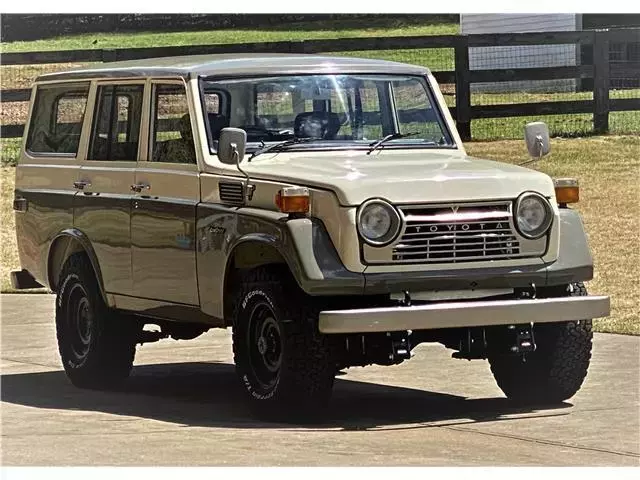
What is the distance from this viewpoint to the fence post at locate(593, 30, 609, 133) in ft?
84.0

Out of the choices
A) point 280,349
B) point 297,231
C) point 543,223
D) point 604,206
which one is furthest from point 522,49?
point 297,231

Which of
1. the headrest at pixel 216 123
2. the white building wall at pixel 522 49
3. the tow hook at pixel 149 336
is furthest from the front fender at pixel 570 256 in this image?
the white building wall at pixel 522 49

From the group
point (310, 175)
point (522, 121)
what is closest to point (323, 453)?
point (310, 175)

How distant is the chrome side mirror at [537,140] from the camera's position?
1018cm

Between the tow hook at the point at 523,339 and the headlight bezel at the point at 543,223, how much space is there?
A: 475 mm

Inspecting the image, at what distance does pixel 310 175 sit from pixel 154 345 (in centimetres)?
421

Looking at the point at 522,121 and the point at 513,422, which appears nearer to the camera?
the point at 513,422

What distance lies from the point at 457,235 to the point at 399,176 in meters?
0.43

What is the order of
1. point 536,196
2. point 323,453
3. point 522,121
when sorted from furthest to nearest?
1. point 522,121
2. point 536,196
3. point 323,453

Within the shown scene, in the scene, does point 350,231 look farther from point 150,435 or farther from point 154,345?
point 154,345

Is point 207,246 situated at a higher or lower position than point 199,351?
higher

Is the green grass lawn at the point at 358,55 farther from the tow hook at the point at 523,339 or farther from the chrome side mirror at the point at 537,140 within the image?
the tow hook at the point at 523,339

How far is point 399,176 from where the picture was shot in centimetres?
913

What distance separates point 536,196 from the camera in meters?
9.37
